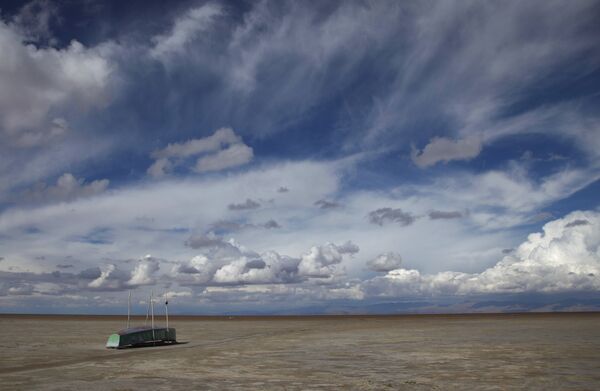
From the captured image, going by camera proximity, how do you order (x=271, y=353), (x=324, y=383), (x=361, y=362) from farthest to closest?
(x=271, y=353), (x=361, y=362), (x=324, y=383)

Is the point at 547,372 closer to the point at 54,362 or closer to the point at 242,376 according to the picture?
the point at 242,376

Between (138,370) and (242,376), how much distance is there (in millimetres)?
6449

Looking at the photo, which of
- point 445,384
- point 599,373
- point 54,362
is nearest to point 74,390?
point 54,362

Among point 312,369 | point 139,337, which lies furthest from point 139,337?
point 312,369

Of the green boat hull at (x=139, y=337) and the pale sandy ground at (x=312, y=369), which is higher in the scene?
the green boat hull at (x=139, y=337)

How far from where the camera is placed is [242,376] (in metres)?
25.0

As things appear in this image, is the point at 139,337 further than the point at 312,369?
Yes

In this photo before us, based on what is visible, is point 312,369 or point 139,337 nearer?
point 312,369

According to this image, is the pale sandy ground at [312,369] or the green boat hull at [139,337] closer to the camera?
the pale sandy ground at [312,369]

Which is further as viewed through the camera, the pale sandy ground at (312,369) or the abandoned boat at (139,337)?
the abandoned boat at (139,337)

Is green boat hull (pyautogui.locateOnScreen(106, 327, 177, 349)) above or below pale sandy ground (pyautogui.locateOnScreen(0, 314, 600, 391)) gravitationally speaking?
above

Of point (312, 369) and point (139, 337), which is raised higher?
point (139, 337)

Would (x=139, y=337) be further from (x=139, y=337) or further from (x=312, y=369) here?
(x=312, y=369)

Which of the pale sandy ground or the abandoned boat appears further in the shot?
the abandoned boat
